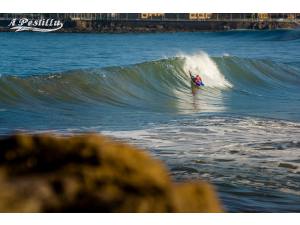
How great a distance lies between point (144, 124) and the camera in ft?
51.0

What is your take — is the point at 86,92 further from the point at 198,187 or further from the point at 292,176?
the point at 198,187

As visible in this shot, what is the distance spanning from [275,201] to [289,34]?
78.0 metres

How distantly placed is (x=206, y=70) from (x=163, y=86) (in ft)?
19.4

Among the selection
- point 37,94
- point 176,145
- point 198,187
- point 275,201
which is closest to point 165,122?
point 176,145

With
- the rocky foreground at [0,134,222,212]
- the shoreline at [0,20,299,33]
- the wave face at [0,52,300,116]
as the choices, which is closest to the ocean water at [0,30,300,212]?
the wave face at [0,52,300,116]

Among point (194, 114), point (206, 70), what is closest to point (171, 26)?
point (206, 70)

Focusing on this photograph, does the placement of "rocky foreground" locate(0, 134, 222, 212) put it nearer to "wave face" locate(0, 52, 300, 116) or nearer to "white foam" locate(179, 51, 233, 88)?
"wave face" locate(0, 52, 300, 116)

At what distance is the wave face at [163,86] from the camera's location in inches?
838

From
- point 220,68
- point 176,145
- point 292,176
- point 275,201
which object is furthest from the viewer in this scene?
point 220,68

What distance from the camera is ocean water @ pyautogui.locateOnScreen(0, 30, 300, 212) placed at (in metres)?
9.52

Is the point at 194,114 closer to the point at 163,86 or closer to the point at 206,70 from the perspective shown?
the point at 163,86

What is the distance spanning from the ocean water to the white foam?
64mm

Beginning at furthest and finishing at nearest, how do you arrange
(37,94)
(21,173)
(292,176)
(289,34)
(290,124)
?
(289,34)
(37,94)
(290,124)
(292,176)
(21,173)

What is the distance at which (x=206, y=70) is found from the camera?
3195 centimetres
